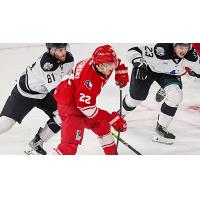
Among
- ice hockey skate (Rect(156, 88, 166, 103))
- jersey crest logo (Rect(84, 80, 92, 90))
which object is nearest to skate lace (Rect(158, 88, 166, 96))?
ice hockey skate (Rect(156, 88, 166, 103))

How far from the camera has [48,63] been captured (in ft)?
7.24

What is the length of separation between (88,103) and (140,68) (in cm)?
40

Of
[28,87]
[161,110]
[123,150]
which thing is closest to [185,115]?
[161,110]

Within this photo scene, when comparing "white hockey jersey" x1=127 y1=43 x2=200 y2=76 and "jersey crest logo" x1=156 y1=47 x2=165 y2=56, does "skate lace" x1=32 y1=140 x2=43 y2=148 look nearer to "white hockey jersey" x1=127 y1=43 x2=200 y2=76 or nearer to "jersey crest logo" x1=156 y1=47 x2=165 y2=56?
"white hockey jersey" x1=127 y1=43 x2=200 y2=76

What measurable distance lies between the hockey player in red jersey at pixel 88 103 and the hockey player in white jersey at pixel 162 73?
158mm

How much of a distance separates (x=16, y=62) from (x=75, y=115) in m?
0.53

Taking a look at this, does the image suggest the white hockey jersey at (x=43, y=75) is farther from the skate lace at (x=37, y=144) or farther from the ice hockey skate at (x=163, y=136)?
the ice hockey skate at (x=163, y=136)

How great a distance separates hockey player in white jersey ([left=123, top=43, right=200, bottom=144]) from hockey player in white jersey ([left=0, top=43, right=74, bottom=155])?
1.06 ft

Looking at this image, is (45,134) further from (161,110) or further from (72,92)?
(161,110)

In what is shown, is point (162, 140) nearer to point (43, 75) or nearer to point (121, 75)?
point (121, 75)

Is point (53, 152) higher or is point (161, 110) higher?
point (161, 110)

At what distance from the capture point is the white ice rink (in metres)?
2.21

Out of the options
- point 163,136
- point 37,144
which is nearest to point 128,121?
point 163,136

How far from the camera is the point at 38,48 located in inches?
93.4
